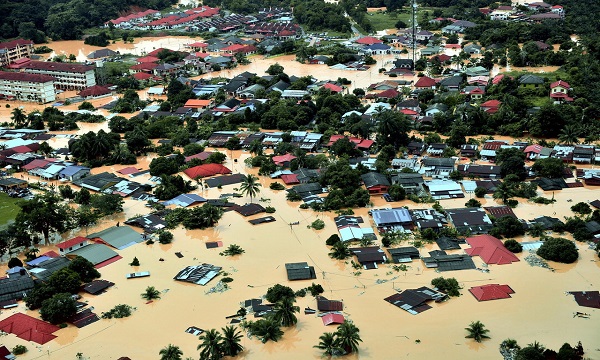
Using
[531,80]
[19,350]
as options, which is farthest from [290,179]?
[531,80]

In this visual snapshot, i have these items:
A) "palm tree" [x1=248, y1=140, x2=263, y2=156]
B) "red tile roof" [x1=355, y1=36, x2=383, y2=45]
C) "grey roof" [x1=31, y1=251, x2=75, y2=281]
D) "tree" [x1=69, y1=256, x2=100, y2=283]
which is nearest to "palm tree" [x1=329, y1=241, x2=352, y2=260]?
"tree" [x1=69, y1=256, x2=100, y2=283]

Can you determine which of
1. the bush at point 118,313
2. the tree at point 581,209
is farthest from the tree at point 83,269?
the tree at point 581,209

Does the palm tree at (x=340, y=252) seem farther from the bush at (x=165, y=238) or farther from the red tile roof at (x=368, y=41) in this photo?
the red tile roof at (x=368, y=41)

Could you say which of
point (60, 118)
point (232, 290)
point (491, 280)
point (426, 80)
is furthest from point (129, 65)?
point (491, 280)

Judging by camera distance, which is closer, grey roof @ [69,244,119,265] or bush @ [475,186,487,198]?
grey roof @ [69,244,119,265]

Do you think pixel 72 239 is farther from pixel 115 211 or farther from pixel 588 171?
pixel 588 171

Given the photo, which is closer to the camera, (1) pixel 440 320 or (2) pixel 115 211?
(1) pixel 440 320

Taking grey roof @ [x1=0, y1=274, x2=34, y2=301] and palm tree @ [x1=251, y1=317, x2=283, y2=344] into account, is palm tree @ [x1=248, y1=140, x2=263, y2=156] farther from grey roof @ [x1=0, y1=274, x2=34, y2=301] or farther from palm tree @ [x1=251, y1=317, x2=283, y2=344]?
A: palm tree @ [x1=251, y1=317, x2=283, y2=344]

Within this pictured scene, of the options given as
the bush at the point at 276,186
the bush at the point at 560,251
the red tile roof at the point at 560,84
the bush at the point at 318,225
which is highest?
the red tile roof at the point at 560,84
